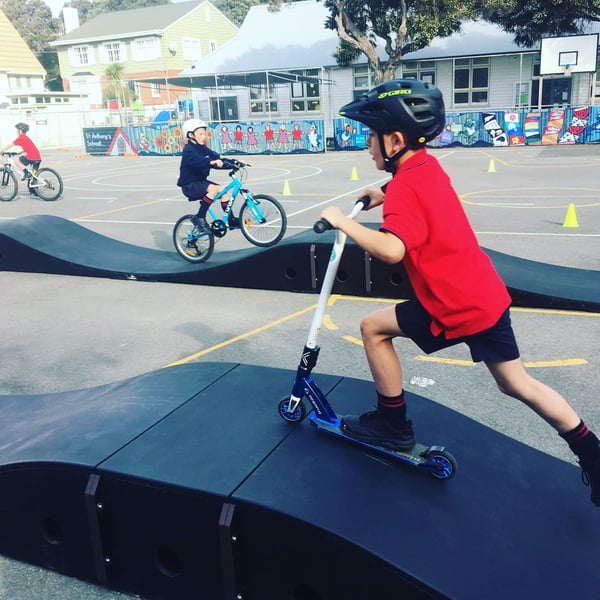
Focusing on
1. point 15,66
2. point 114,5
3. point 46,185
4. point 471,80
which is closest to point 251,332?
point 46,185

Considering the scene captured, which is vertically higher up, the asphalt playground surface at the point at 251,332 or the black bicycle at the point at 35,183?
the black bicycle at the point at 35,183

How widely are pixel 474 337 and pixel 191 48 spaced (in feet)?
231

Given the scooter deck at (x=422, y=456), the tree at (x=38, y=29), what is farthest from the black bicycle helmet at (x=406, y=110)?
the tree at (x=38, y=29)

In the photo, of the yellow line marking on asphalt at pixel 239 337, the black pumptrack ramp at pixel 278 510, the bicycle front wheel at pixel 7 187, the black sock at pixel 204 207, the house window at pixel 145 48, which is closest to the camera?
the black pumptrack ramp at pixel 278 510

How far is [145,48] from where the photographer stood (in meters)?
63.9

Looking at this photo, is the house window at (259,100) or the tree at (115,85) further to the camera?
the tree at (115,85)

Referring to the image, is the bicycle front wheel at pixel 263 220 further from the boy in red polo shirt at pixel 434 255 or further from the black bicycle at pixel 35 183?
the black bicycle at pixel 35 183

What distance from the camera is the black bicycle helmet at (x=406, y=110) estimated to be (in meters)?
2.74

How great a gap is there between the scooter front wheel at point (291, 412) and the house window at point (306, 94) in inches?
1509

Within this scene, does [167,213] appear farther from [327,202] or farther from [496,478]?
[496,478]

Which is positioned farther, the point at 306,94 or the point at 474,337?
the point at 306,94

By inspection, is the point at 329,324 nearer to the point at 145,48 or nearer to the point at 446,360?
the point at 446,360

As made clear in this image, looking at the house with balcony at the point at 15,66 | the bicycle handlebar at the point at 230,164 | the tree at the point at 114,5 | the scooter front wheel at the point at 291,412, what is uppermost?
the tree at the point at 114,5

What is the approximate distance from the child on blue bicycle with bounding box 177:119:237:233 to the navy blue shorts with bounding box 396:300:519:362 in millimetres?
6384
